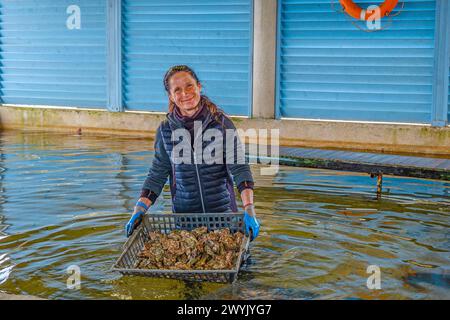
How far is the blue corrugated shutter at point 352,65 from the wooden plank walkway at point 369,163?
3181mm

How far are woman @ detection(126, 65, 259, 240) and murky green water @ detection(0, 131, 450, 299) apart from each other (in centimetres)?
63

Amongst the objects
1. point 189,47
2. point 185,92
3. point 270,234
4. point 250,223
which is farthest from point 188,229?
point 189,47

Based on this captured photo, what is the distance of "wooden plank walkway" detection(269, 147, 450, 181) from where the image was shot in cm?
899

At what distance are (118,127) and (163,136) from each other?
33.6 feet

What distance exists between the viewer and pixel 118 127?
15789 mm

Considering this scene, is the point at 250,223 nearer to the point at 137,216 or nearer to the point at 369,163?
the point at 137,216

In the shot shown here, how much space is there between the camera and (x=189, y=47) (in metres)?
14.9

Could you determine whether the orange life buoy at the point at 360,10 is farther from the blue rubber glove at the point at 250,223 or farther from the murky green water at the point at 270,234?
the blue rubber glove at the point at 250,223

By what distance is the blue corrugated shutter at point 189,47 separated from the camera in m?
14.4

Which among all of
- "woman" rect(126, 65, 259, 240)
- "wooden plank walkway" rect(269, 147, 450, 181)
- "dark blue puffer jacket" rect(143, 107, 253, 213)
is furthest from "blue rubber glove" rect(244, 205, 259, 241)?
"wooden plank walkway" rect(269, 147, 450, 181)

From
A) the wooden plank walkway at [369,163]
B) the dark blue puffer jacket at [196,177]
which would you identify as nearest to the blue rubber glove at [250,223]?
the dark blue puffer jacket at [196,177]

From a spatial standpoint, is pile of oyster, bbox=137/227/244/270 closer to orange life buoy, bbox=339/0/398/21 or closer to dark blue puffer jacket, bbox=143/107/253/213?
dark blue puffer jacket, bbox=143/107/253/213
